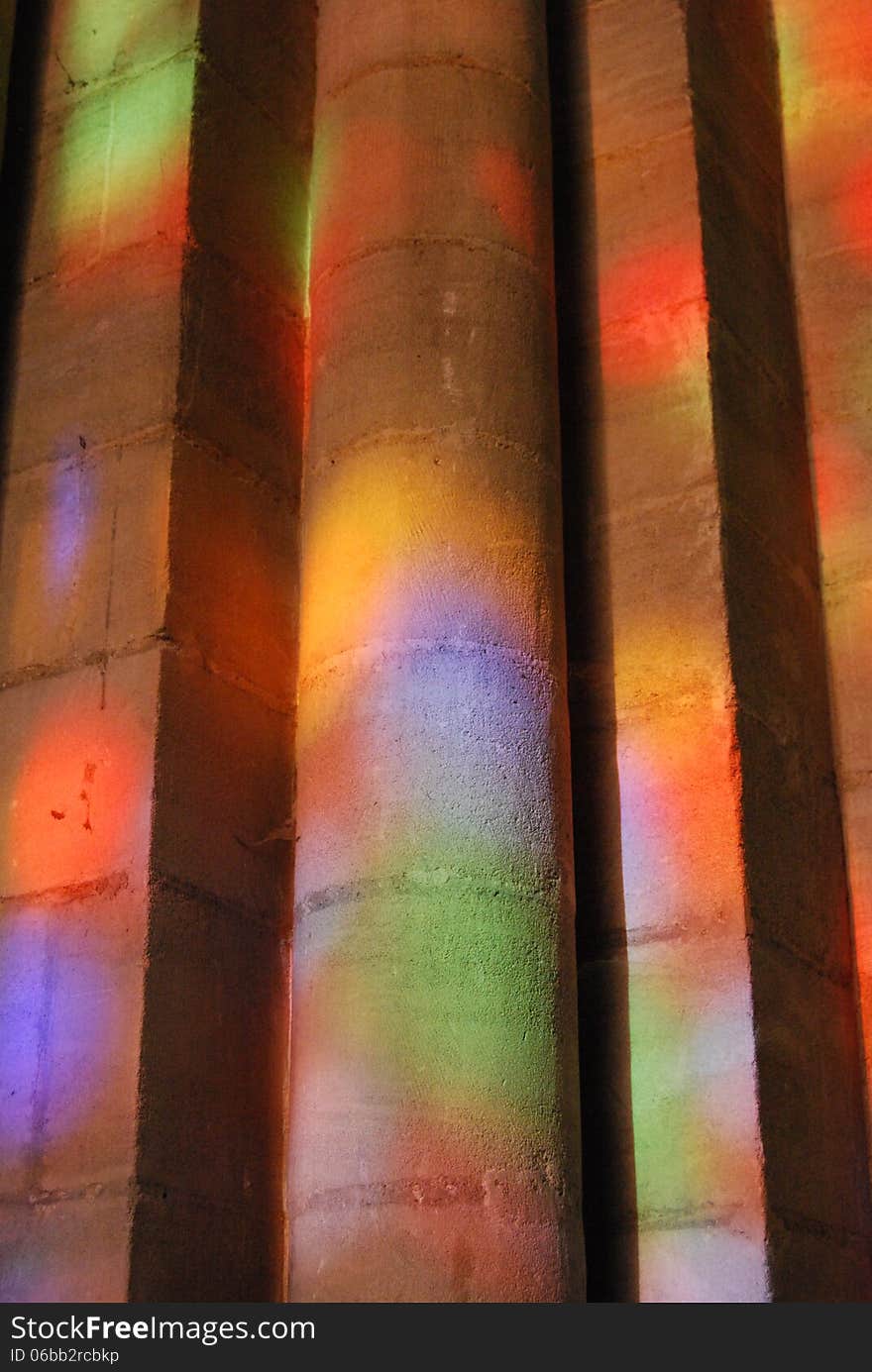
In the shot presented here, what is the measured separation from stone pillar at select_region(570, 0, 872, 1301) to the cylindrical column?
17 cm

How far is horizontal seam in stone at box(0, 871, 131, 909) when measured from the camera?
290cm

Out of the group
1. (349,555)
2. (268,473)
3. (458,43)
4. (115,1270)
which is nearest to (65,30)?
(458,43)

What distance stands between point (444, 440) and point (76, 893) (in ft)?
2.99

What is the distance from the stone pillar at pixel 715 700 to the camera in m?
2.92

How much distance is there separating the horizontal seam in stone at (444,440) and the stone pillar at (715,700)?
0.24 meters

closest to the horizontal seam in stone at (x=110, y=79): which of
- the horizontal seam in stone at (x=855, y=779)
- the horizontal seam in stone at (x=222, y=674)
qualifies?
the horizontal seam in stone at (x=222, y=674)

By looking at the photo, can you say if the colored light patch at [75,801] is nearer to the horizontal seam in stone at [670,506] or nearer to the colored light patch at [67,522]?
the colored light patch at [67,522]

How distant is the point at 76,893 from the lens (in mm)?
2943

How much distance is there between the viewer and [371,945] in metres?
2.88

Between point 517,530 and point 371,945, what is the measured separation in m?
0.71

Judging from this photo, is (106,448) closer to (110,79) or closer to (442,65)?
(110,79)

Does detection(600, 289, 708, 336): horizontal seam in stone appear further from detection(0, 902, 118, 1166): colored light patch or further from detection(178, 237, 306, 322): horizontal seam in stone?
detection(0, 902, 118, 1166): colored light patch

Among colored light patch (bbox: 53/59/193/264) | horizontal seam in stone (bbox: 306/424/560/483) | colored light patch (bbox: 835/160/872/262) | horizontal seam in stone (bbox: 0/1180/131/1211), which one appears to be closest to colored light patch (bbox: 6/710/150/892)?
horizontal seam in stone (bbox: 0/1180/131/1211)

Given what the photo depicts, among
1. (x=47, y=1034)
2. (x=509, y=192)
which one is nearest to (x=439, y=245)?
(x=509, y=192)
